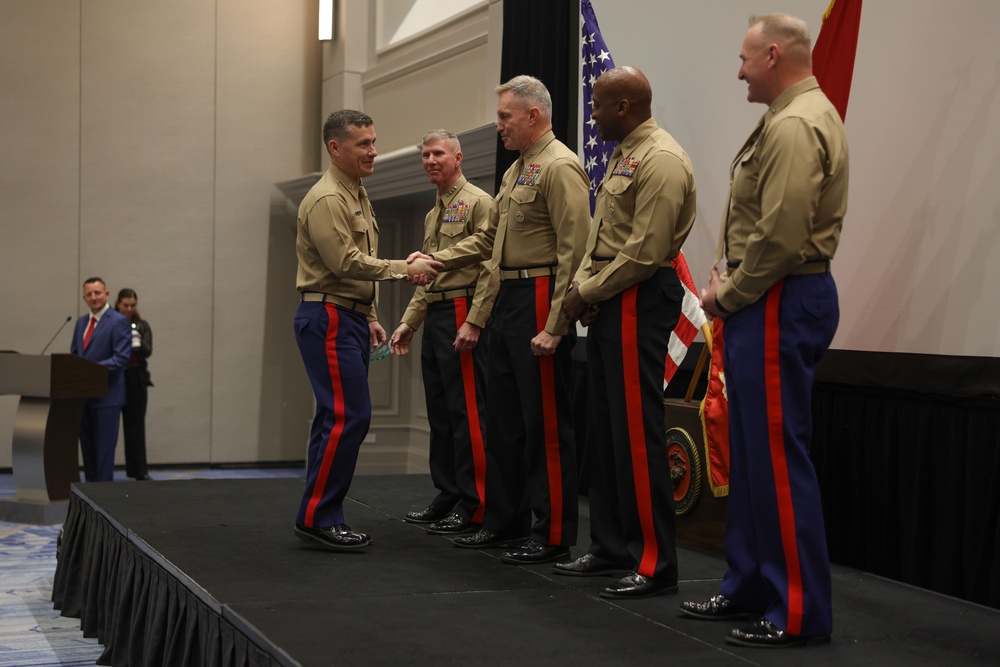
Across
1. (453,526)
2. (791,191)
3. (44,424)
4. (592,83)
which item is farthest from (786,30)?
(44,424)

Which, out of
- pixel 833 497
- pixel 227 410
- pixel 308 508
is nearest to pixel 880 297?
pixel 833 497

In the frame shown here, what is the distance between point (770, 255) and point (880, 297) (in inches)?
57.8

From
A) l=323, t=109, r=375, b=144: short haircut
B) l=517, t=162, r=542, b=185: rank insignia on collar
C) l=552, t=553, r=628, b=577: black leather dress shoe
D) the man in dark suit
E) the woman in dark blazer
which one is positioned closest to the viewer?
l=552, t=553, r=628, b=577: black leather dress shoe

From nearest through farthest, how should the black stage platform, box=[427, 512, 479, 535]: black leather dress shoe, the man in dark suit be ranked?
the black stage platform → box=[427, 512, 479, 535]: black leather dress shoe → the man in dark suit

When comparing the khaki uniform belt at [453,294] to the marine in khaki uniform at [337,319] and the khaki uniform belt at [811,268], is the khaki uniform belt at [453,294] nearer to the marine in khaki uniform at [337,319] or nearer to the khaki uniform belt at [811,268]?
the marine in khaki uniform at [337,319]

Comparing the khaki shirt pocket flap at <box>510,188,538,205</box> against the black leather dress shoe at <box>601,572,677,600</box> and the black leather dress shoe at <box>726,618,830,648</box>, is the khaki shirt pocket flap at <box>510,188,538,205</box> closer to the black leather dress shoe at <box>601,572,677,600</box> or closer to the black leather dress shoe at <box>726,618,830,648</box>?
the black leather dress shoe at <box>601,572,677,600</box>

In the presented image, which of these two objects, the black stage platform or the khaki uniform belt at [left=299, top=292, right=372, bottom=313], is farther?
the khaki uniform belt at [left=299, top=292, right=372, bottom=313]

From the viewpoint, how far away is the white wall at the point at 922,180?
10.9 ft

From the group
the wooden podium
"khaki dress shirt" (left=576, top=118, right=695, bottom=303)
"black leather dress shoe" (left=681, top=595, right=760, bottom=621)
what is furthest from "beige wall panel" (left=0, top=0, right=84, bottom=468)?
"black leather dress shoe" (left=681, top=595, right=760, bottom=621)

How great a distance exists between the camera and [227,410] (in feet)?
29.7

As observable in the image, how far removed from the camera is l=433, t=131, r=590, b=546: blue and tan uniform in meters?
3.29

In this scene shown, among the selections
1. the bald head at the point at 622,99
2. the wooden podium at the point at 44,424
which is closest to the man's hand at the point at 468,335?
the bald head at the point at 622,99

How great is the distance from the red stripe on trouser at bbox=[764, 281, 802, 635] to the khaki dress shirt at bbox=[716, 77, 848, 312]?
0.06 metres

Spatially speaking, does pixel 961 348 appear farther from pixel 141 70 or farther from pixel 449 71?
pixel 141 70
